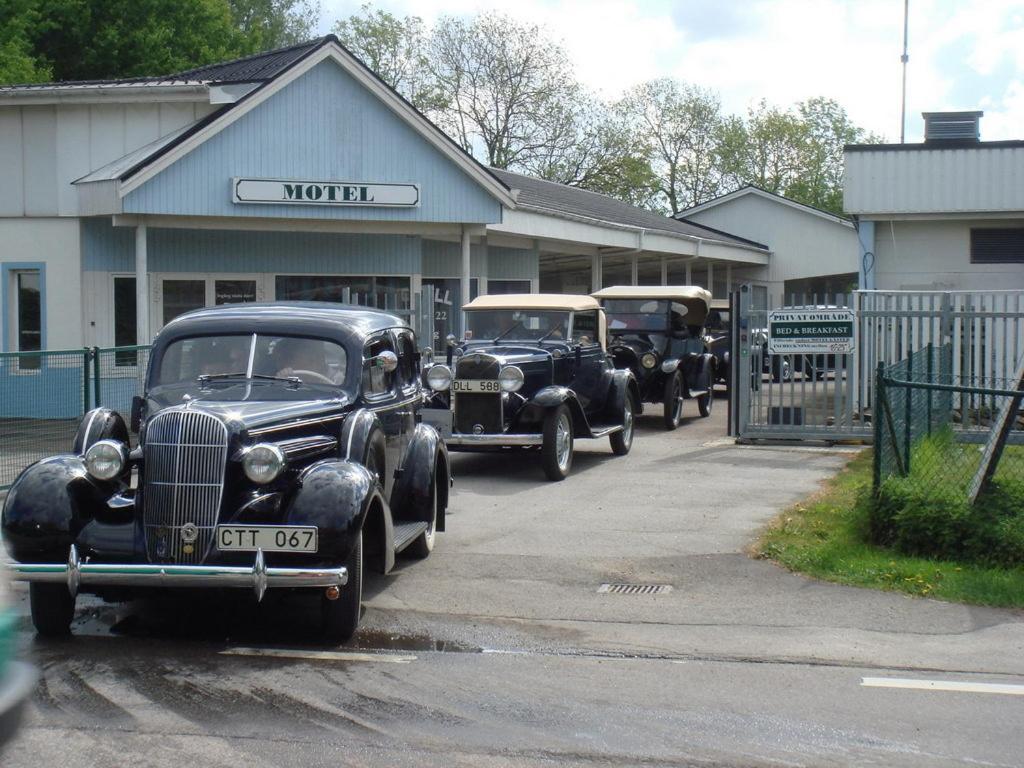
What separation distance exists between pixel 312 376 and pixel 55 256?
1273 centimetres

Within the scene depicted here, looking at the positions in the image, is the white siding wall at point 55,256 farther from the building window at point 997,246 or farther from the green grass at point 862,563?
the building window at point 997,246

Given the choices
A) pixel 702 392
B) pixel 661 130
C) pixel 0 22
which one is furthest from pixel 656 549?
pixel 661 130

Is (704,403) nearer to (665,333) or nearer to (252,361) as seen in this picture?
(665,333)

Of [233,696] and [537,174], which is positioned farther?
[537,174]

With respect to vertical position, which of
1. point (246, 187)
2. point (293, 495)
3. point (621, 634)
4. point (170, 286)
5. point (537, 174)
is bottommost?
point (621, 634)

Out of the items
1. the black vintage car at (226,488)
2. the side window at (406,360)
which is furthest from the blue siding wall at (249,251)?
the black vintage car at (226,488)

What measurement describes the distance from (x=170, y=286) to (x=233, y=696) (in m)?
14.9

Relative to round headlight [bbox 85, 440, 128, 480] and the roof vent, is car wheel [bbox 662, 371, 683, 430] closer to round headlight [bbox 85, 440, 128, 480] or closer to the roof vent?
the roof vent

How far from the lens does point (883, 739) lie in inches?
212

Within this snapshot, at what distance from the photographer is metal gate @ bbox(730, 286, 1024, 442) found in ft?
51.4

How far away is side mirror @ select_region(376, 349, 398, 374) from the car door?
0.04 ft

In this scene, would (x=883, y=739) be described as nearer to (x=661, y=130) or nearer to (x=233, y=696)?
(x=233, y=696)

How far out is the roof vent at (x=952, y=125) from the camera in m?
20.5

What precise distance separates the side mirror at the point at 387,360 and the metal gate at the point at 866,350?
8150 mm
